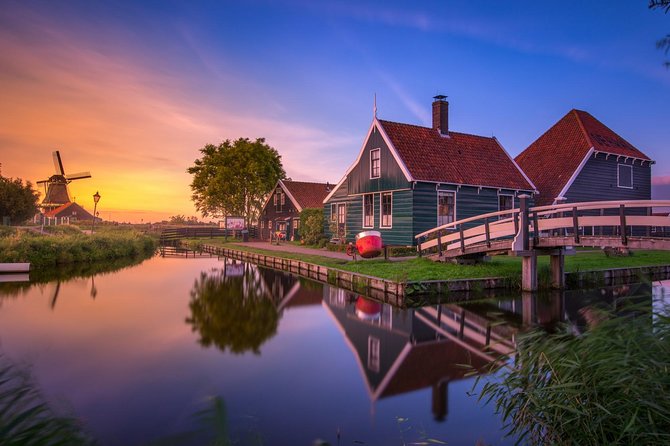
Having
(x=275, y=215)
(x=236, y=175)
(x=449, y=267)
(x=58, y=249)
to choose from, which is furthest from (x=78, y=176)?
(x=449, y=267)

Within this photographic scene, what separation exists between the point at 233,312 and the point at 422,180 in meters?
12.2

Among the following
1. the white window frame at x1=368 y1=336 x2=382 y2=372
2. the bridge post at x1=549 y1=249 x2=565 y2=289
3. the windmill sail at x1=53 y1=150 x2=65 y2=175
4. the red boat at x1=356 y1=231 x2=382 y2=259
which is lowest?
the white window frame at x1=368 y1=336 x2=382 y2=372

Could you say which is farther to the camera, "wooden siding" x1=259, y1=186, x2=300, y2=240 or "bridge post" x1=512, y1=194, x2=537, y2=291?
"wooden siding" x1=259, y1=186, x2=300, y2=240

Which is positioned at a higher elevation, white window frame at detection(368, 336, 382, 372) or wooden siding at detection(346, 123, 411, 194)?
wooden siding at detection(346, 123, 411, 194)

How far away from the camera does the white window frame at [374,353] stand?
7688 millimetres

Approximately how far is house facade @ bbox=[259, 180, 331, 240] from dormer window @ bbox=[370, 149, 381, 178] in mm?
13084

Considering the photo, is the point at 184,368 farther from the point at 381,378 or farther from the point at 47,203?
the point at 47,203

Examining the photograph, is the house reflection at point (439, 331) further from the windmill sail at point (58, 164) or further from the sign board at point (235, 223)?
the windmill sail at point (58, 164)

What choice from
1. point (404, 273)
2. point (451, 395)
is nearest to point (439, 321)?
point (404, 273)

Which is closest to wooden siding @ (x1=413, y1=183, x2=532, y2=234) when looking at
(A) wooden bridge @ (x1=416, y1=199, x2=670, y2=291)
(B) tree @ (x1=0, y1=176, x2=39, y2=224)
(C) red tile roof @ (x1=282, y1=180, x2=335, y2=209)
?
(A) wooden bridge @ (x1=416, y1=199, x2=670, y2=291)

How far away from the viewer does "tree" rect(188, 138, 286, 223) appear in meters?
44.7

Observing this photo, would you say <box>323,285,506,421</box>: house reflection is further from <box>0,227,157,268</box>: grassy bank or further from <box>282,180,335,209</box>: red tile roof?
<box>282,180,335,209</box>: red tile roof

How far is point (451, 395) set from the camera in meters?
6.24

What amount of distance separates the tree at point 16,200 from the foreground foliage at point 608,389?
1901 inches
